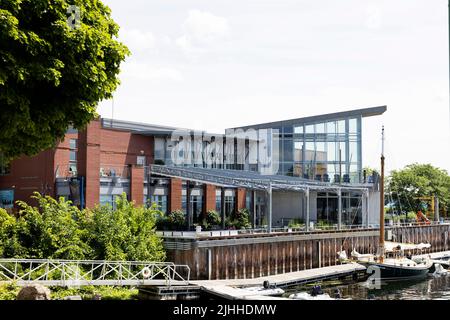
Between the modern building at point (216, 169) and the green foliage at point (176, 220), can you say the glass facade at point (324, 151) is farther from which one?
the green foliage at point (176, 220)

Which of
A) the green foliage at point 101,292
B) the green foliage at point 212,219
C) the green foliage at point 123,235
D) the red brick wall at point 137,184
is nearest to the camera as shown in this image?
the green foliage at point 101,292

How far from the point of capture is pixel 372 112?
203 ft

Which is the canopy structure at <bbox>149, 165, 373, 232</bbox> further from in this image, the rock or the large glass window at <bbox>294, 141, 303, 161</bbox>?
the rock

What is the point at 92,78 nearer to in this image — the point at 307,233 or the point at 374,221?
the point at 307,233

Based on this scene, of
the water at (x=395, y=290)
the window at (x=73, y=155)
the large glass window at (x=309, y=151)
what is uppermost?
the large glass window at (x=309, y=151)

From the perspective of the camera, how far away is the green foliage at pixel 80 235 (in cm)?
3200

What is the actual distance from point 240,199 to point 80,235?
98.2ft

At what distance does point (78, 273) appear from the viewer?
1115 inches

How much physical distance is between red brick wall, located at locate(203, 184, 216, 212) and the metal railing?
24.0m

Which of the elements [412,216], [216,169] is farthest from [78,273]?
[412,216]

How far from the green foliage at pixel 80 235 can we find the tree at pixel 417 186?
57.3m

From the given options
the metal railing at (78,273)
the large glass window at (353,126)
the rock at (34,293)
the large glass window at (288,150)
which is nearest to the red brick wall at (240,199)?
the large glass window at (288,150)

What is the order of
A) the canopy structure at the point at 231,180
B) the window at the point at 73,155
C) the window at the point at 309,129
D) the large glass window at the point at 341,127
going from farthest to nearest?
the window at the point at 309,129, the large glass window at the point at 341,127, the window at the point at 73,155, the canopy structure at the point at 231,180
